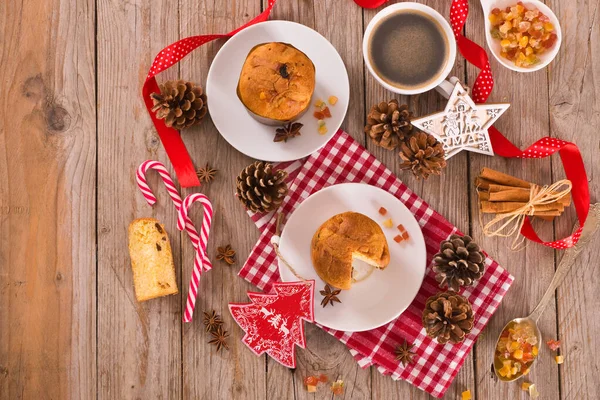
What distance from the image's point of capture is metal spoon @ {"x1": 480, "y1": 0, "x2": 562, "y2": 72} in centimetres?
167

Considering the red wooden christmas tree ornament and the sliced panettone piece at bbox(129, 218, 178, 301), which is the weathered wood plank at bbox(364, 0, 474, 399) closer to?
the red wooden christmas tree ornament

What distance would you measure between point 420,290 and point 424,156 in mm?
404

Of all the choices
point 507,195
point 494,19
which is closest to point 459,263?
point 507,195

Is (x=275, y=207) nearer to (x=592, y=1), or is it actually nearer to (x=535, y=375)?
(x=535, y=375)

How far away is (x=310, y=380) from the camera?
1.70m

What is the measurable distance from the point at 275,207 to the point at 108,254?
53 cm

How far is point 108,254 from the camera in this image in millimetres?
1716

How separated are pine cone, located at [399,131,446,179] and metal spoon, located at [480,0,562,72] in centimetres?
33

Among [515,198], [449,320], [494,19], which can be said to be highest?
[494,19]

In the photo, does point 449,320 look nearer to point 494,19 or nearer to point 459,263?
point 459,263

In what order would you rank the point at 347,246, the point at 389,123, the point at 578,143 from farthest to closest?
the point at 578,143, the point at 389,123, the point at 347,246

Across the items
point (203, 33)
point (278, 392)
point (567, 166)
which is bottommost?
point (278, 392)

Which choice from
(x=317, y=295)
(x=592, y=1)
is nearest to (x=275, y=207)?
(x=317, y=295)

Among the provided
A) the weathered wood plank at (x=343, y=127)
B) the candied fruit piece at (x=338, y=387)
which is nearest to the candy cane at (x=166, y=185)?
the weathered wood plank at (x=343, y=127)
